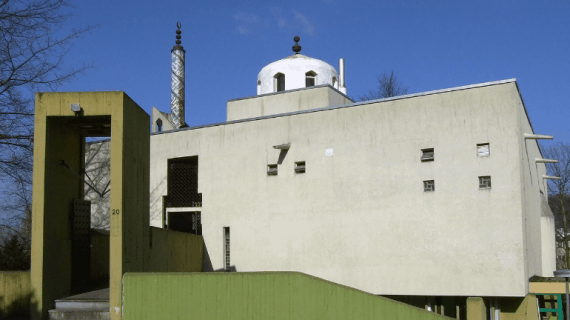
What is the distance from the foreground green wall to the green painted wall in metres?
2.04

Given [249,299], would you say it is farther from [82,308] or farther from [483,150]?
[483,150]

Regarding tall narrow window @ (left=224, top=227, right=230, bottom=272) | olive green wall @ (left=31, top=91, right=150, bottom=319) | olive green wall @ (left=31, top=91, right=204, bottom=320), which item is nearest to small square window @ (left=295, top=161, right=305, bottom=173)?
tall narrow window @ (left=224, top=227, right=230, bottom=272)

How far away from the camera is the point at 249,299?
11906 mm

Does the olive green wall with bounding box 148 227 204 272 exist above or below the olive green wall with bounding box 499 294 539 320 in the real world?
above

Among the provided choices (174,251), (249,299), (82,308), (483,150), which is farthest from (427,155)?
(82,308)

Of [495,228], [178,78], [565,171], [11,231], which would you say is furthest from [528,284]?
[565,171]

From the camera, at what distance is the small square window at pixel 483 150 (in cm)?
1703

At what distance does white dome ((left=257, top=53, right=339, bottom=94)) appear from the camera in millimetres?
27156

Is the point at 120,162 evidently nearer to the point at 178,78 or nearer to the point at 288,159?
the point at 288,159

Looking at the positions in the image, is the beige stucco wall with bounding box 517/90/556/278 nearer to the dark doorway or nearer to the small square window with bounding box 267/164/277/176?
the small square window with bounding box 267/164/277/176

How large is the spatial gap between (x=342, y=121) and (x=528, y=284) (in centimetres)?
727

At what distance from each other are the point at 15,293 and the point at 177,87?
74.4 ft

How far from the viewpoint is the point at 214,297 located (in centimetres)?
1195

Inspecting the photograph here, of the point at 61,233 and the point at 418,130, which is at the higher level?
the point at 418,130
